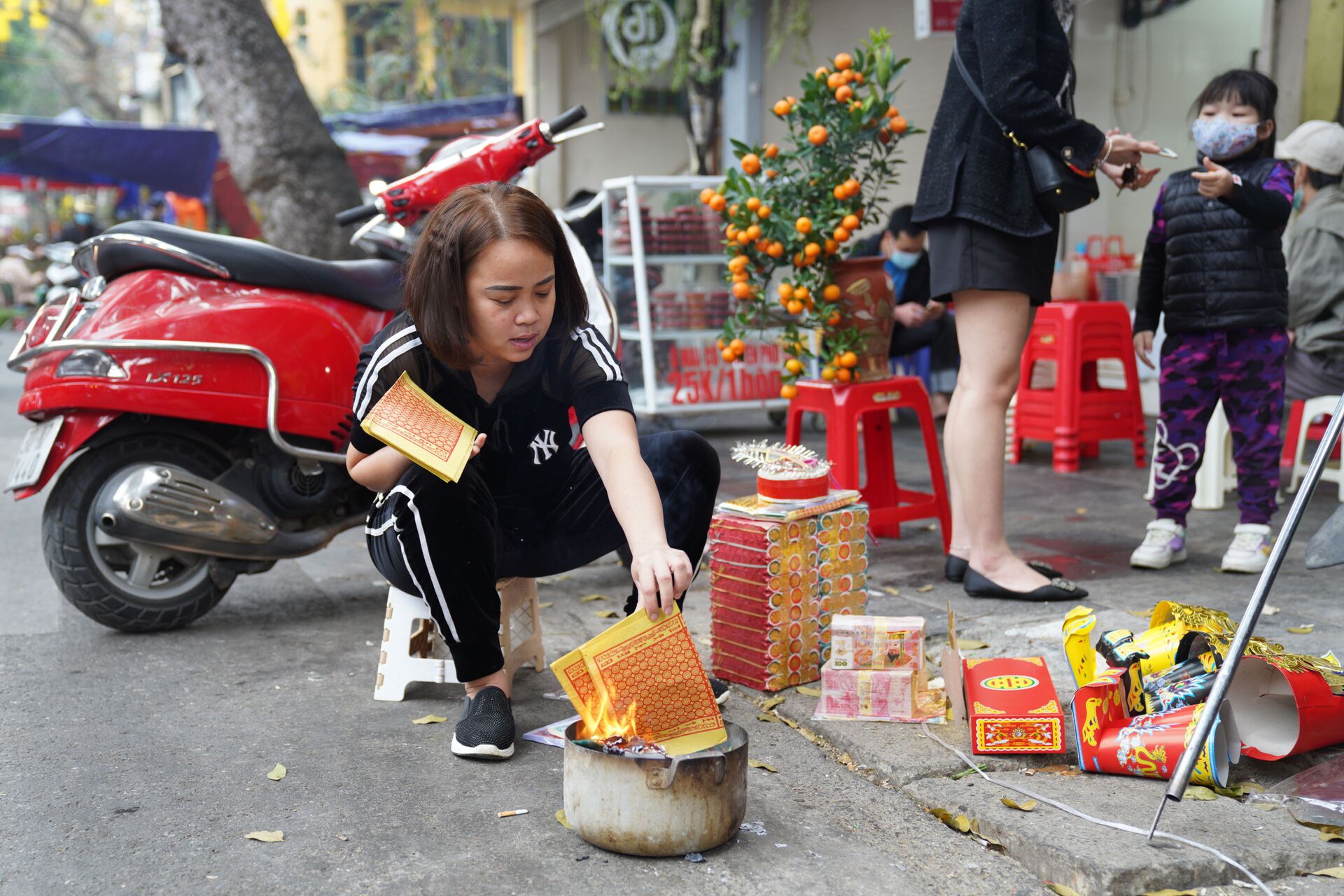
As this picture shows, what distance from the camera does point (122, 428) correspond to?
3.25m

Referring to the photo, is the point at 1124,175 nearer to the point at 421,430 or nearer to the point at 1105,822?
the point at 1105,822

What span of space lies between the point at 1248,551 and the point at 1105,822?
1.95 meters

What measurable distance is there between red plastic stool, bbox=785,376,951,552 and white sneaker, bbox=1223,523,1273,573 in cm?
87

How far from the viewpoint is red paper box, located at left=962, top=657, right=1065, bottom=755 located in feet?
7.48

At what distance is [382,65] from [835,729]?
17571 millimetres

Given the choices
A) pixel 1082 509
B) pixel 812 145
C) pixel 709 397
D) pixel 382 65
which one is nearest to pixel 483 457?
pixel 812 145

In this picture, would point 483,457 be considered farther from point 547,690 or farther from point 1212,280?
point 1212,280

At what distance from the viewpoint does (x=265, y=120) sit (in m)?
6.55

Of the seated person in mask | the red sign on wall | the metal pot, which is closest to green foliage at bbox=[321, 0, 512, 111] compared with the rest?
the red sign on wall

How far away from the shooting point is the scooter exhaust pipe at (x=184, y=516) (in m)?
3.15

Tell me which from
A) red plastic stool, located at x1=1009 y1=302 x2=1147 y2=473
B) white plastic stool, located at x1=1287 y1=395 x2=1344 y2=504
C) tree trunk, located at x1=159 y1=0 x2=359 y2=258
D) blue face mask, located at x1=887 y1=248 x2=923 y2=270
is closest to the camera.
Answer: white plastic stool, located at x1=1287 y1=395 x2=1344 y2=504

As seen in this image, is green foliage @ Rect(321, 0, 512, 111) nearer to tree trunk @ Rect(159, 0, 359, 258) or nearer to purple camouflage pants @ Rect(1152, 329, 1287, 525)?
tree trunk @ Rect(159, 0, 359, 258)

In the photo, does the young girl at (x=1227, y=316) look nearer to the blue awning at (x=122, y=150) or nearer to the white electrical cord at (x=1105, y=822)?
the white electrical cord at (x=1105, y=822)

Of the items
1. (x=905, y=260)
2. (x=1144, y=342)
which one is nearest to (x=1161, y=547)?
(x=1144, y=342)
